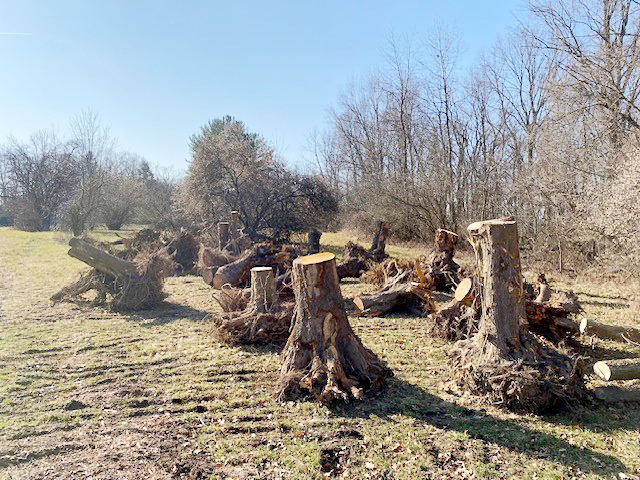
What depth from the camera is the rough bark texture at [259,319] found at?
658 centimetres

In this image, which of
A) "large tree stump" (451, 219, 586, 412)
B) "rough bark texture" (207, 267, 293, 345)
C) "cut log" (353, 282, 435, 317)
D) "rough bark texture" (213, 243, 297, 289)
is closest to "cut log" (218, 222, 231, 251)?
"rough bark texture" (213, 243, 297, 289)

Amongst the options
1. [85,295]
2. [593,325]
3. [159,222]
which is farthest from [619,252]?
[159,222]

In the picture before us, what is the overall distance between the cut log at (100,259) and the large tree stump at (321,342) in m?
5.53

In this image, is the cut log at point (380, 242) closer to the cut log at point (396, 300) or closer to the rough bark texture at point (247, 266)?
the rough bark texture at point (247, 266)

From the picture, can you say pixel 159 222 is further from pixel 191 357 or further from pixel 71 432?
pixel 71 432

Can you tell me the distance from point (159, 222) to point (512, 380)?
2220cm

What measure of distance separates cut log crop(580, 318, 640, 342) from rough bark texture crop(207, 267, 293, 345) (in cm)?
399

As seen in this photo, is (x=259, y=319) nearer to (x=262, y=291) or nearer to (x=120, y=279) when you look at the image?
(x=262, y=291)

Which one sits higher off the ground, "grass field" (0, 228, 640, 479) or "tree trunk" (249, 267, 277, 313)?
"tree trunk" (249, 267, 277, 313)

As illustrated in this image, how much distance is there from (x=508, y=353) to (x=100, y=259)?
7762mm

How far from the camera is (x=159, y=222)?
78.3 ft

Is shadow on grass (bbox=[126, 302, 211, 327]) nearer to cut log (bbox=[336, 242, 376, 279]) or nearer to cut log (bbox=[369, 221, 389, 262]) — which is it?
cut log (bbox=[336, 242, 376, 279])

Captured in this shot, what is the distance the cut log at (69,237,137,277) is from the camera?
29.6ft

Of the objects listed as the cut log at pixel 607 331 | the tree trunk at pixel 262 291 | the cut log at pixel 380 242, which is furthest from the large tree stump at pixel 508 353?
the cut log at pixel 380 242
